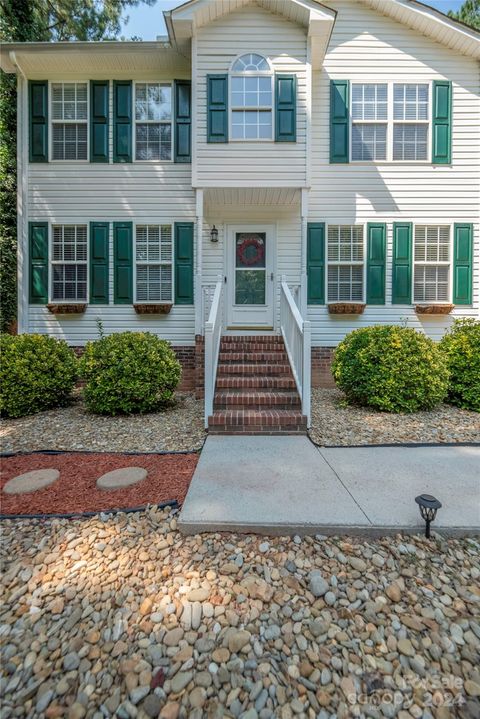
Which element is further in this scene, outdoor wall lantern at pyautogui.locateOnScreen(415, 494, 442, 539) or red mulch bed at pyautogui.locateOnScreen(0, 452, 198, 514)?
red mulch bed at pyautogui.locateOnScreen(0, 452, 198, 514)

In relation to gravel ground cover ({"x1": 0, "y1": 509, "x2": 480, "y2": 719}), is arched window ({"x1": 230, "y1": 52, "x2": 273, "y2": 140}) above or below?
above

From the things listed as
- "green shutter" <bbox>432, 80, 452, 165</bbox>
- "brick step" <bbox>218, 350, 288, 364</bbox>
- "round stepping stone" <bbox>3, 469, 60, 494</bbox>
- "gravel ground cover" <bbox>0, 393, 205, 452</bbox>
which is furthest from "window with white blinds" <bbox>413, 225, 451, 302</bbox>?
"round stepping stone" <bbox>3, 469, 60, 494</bbox>

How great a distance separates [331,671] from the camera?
159 centimetres

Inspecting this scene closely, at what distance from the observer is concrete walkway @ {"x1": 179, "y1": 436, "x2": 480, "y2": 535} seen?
2451 millimetres

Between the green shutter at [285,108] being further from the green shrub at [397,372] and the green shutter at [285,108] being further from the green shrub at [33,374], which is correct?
the green shrub at [33,374]

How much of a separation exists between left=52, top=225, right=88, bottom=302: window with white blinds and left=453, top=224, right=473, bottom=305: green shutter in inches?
286

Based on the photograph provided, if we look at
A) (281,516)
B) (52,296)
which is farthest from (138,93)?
(281,516)

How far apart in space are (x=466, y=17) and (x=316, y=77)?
9.93 m

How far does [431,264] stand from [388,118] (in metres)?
2.90

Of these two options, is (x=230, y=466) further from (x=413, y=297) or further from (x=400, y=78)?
(x=400, y=78)

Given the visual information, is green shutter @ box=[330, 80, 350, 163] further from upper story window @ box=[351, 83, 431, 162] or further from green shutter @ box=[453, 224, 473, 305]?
green shutter @ box=[453, 224, 473, 305]

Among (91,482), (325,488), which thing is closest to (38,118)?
(91,482)

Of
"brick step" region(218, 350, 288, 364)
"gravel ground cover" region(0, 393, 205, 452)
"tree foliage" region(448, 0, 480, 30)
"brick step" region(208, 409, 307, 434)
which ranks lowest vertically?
"gravel ground cover" region(0, 393, 205, 452)

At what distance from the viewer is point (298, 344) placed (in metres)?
5.27
